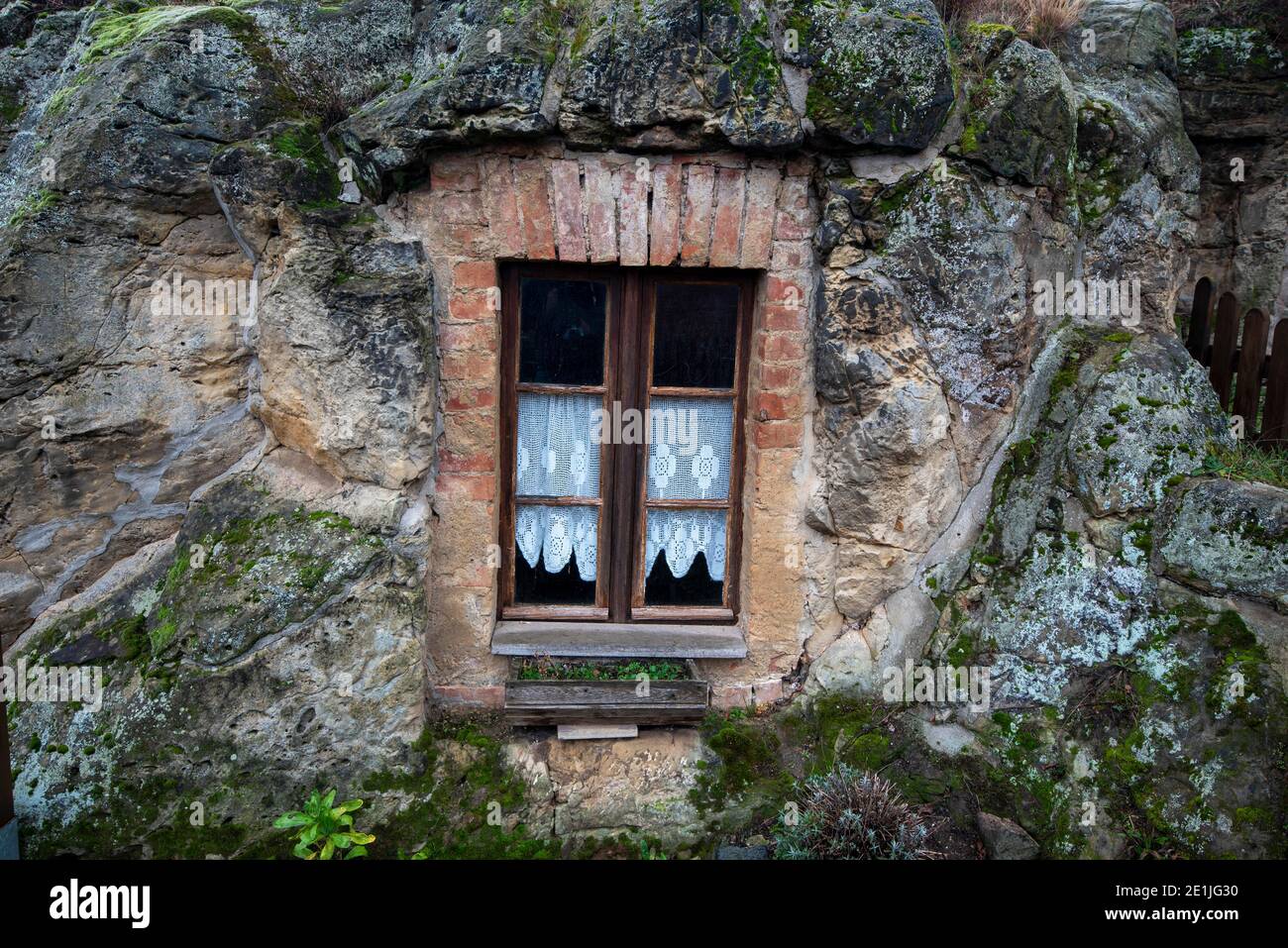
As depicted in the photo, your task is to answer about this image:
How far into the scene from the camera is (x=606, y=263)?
143 inches

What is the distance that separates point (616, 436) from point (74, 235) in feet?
7.51

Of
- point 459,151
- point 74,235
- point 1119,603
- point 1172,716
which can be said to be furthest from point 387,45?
point 1172,716

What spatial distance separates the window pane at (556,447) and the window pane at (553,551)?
92 mm

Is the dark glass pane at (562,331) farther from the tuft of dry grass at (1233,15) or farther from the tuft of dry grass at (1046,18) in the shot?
the tuft of dry grass at (1233,15)

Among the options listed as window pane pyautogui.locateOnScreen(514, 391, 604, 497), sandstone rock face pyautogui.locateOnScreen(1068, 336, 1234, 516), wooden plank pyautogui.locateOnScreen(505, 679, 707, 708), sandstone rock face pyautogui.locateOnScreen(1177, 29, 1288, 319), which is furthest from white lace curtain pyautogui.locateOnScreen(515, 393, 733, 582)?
sandstone rock face pyautogui.locateOnScreen(1177, 29, 1288, 319)

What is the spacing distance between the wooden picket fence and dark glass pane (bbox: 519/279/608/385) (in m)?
3.04

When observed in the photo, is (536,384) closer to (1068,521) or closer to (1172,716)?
(1068,521)

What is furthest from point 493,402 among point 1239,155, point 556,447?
point 1239,155

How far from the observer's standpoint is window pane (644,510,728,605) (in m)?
3.93

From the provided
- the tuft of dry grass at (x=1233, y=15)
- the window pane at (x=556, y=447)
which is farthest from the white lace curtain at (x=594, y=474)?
the tuft of dry grass at (x=1233, y=15)

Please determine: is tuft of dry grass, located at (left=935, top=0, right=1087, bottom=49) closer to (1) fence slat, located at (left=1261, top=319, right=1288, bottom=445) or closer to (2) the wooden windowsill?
(1) fence slat, located at (left=1261, top=319, right=1288, bottom=445)

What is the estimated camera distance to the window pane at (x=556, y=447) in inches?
150

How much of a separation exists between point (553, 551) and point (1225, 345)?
3.47 meters

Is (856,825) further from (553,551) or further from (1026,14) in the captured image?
(1026,14)
